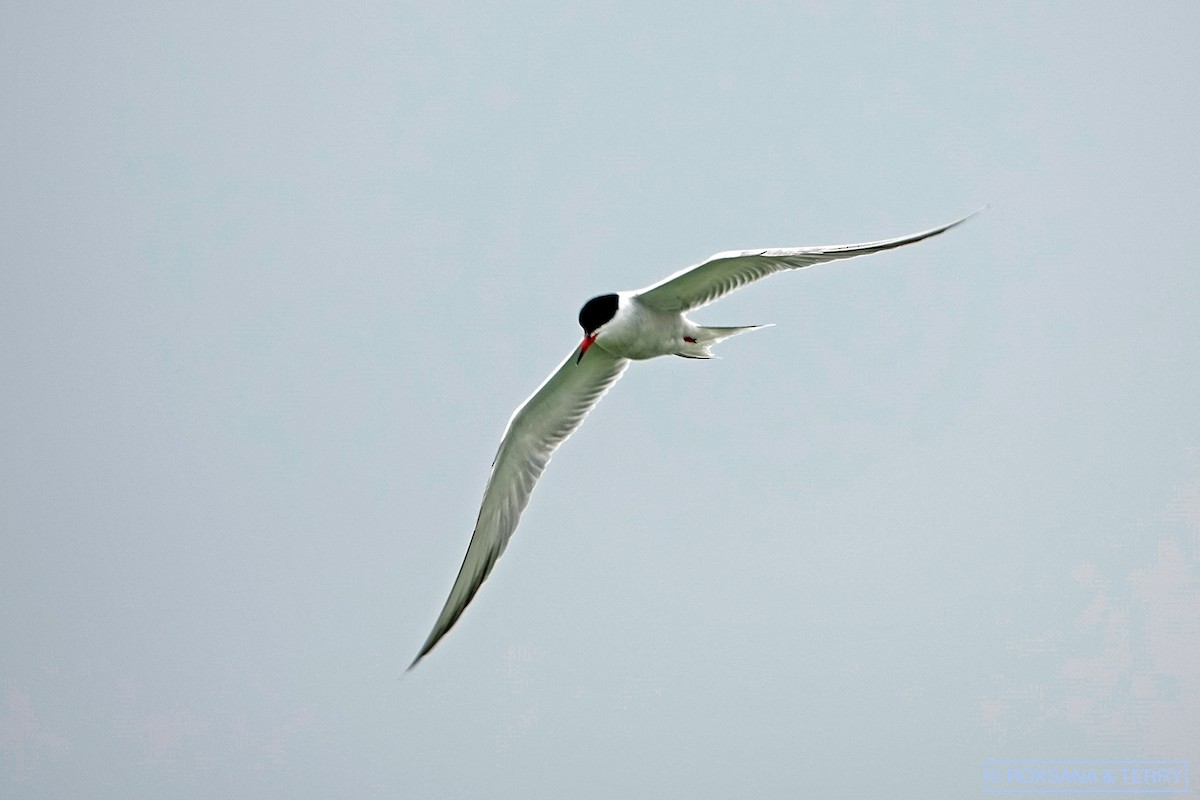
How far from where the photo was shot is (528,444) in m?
11.4

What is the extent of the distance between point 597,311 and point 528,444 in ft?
6.33

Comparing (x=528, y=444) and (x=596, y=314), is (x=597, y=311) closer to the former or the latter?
(x=596, y=314)

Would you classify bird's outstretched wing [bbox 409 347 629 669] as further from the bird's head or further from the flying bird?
the bird's head

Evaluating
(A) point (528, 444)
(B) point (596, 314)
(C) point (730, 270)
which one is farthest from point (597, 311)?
(A) point (528, 444)

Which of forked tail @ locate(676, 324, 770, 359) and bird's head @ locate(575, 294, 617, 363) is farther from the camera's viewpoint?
forked tail @ locate(676, 324, 770, 359)

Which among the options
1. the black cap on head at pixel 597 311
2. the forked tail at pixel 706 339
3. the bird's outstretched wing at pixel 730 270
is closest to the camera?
the bird's outstretched wing at pixel 730 270

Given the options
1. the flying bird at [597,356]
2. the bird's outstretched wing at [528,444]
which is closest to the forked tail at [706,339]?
the flying bird at [597,356]

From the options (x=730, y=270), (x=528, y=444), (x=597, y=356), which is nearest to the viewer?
(x=730, y=270)

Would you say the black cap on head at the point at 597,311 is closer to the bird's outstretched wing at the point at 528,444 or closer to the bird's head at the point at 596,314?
the bird's head at the point at 596,314

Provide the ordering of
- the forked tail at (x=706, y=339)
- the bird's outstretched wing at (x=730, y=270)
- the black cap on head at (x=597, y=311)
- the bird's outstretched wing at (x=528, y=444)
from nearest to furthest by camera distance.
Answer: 1. the bird's outstretched wing at (x=730, y=270)
2. the black cap on head at (x=597, y=311)
3. the forked tail at (x=706, y=339)
4. the bird's outstretched wing at (x=528, y=444)

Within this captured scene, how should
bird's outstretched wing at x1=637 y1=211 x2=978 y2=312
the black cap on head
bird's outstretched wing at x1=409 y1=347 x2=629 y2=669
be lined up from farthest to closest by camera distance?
1. bird's outstretched wing at x1=409 y1=347 x2=629 y2=669
2. the black cap on head
3. bird's outstretched wing at x1=637 y1=211 x2=978 y2=312

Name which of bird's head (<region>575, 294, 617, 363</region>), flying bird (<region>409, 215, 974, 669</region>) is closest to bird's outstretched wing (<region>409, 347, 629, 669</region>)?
flying bird (<region>409, 215, 974, 669</region>)

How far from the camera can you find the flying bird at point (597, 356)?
31.6 feet

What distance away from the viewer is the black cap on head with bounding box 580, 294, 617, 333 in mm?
9898
